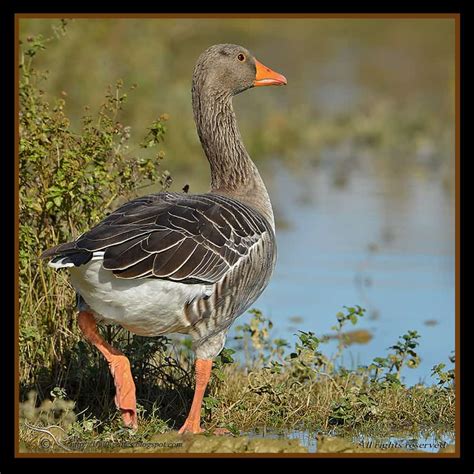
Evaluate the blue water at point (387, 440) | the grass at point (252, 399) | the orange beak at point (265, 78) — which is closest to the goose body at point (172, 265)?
the grass at point (252, 399)

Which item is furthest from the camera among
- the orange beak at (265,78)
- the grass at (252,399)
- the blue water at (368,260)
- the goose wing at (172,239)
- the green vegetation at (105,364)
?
the blue water at (368,260)

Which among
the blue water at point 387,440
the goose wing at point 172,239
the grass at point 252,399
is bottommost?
the blue water at point 387,440

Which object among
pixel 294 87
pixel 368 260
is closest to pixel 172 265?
pixel 368 260

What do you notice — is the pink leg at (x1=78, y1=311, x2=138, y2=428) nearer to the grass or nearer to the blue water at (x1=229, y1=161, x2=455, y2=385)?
the grass

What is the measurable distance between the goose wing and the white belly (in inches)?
3.3

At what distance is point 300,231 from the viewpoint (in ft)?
41.7

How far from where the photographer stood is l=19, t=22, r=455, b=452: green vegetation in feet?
→ 22.0

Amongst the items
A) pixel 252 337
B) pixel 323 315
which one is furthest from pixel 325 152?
pixel 252 337

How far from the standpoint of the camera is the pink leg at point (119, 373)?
6.26 metres

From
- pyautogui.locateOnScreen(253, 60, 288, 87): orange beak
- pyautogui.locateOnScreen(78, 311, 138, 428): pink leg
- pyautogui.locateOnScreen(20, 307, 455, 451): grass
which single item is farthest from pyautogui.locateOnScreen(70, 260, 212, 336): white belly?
pyautogui.locateOnScreen(253, 60, 288, 87): orange beak

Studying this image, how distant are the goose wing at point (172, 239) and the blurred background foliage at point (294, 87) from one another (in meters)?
4.51

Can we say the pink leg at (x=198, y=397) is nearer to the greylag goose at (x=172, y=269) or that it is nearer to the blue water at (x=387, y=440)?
the greylag goose at (x=172, y=269)

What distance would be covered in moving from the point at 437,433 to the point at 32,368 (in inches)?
107
